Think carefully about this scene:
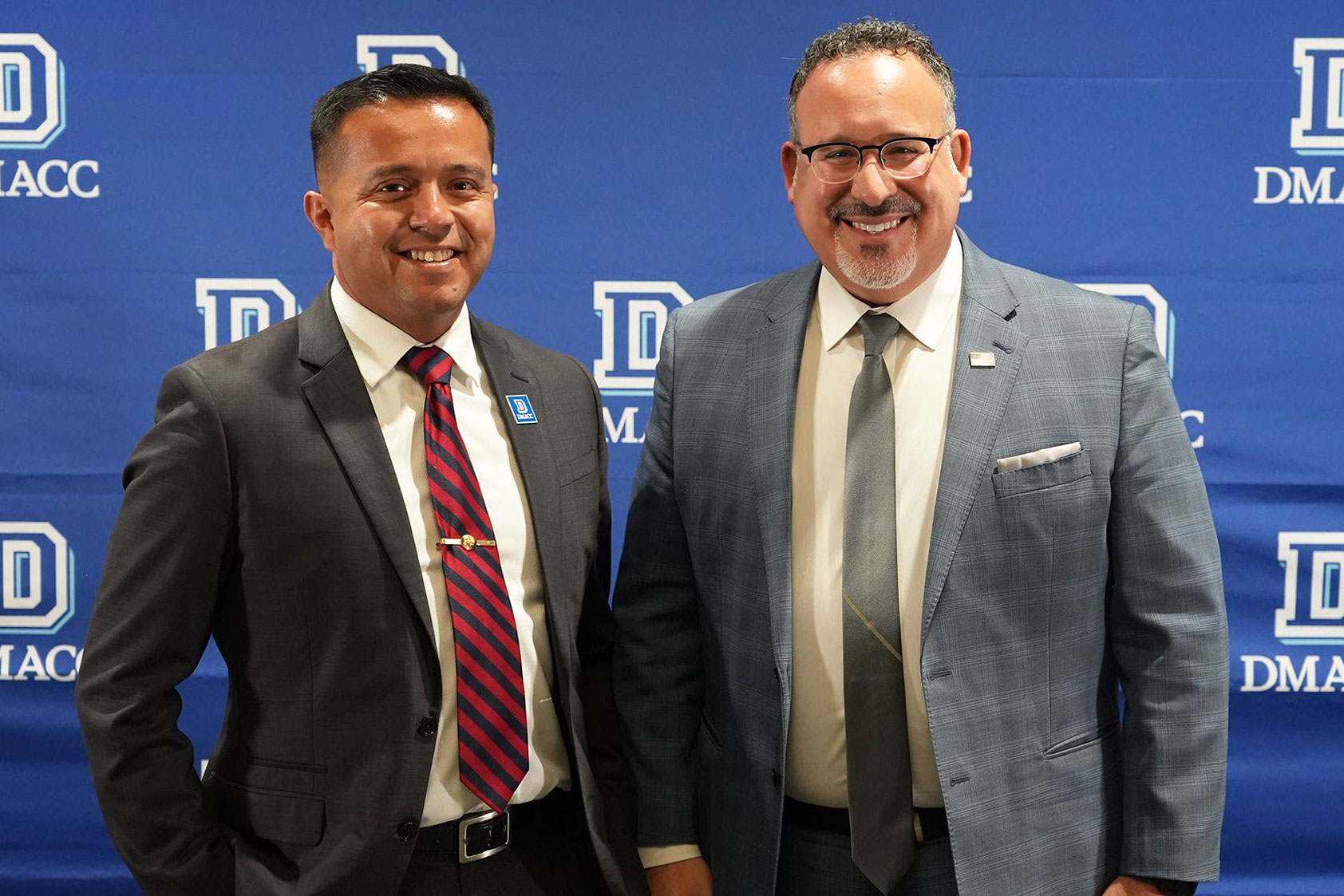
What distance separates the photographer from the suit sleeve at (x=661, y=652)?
1.86 metres

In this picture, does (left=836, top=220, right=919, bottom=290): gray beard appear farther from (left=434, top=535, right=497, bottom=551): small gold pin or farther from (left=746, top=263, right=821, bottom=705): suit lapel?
(left=434, top=535, right=497, bottom=551): small gold pin

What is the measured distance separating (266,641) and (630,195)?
58.0 inches

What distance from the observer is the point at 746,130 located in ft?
8.94

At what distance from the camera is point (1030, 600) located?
1.69m

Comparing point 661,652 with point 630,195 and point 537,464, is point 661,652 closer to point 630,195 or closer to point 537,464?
point 537,464

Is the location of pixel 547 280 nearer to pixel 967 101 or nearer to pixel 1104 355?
pixel 967 101

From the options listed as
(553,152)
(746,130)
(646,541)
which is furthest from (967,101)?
(646,541)

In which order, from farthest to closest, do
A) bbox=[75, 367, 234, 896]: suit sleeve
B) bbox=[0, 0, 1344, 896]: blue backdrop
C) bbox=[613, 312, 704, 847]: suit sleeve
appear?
bbox=[0, 0, 1344, 896]: blue backdrop
bbox=[613, 312, 704, 847]: suit sleeve
bbox=[75, 367, 234, 896]: suit sleeve

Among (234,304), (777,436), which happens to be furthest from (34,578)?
(777,436)

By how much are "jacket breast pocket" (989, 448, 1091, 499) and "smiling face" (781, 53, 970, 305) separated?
31 centimetres

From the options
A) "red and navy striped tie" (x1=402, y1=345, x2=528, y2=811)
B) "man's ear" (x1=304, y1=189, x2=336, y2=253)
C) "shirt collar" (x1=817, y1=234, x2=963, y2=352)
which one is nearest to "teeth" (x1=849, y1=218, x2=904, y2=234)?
"shirt collar" (x1=817, y1=234, x2=963, y2=352)

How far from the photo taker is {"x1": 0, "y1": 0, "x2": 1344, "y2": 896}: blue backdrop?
2.68 meters

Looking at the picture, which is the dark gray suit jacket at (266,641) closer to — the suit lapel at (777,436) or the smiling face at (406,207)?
the smiling face at (406,207)

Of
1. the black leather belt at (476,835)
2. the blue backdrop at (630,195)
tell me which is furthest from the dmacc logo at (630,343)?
the black leather belt at (476,835)
